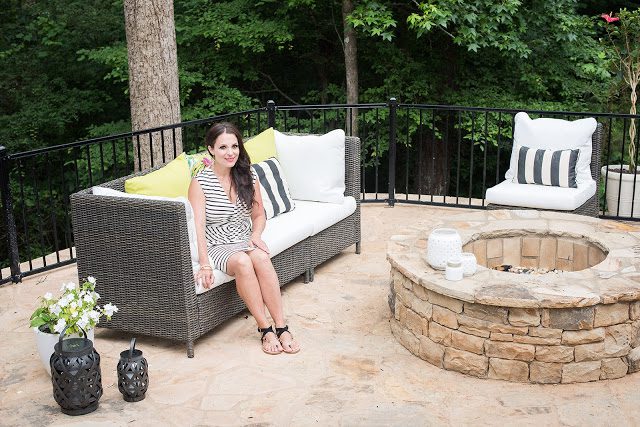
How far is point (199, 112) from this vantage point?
947 cm

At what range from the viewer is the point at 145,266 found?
13.5 feet

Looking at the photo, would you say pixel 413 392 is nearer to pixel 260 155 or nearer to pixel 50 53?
pixel 260 155

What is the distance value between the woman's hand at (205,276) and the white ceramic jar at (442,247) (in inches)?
44.5

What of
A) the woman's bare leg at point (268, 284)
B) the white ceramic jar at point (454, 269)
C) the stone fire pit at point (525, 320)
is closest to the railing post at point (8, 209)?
the woman's bare leg at point (268, 284)

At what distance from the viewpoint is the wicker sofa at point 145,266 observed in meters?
4.01

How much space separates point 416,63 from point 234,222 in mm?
5637

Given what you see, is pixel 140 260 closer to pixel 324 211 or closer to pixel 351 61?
pixel 324 211

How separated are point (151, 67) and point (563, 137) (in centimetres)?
330


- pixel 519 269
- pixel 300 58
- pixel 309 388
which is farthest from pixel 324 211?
pixel 300 58

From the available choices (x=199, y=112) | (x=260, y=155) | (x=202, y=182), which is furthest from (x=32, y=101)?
(x=202, y=182)

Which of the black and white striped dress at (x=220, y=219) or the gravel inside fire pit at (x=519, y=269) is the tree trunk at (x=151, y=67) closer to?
the black and white striped dress at (x=220, y=219)

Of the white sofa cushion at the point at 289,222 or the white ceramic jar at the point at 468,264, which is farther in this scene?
the white sofa cushion at the point at 289,222

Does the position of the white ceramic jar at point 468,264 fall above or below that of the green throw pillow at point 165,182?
below

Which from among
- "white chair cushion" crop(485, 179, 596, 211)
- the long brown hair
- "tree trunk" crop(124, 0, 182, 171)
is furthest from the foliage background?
the long brown hair
